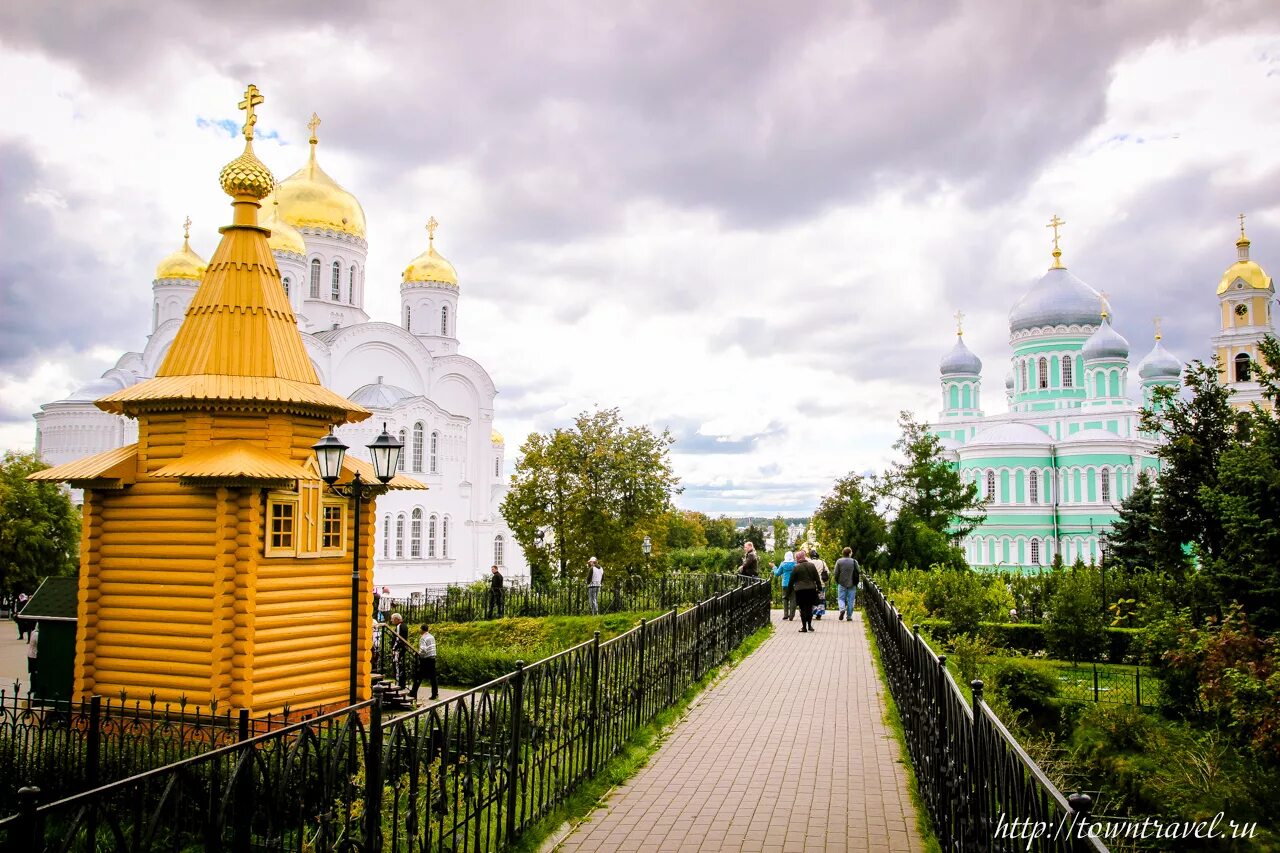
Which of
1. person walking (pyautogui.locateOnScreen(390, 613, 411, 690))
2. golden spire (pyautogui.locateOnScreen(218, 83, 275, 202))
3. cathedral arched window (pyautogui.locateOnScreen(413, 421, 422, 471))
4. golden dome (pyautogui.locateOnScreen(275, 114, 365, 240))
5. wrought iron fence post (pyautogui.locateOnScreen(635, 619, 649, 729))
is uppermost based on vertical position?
golden dome (pyautogui.locateOnScreen(275, 114, 365, 240))

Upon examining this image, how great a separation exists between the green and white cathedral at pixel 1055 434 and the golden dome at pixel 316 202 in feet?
107

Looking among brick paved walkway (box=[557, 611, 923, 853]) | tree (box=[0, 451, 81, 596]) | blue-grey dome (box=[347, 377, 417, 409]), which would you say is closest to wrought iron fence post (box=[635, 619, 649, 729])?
brick paved walkway (box=[557, 611, 923, 853])

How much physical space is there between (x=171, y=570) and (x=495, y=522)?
1252 inches

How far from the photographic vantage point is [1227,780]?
Result: 806cm

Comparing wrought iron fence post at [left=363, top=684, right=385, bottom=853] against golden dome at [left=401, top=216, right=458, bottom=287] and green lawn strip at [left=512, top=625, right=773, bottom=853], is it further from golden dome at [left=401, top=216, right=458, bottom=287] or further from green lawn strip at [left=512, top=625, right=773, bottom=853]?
golden dome at [left=401, top=216, right=458, bottom=287]

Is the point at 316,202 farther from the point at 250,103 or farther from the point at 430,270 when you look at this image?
the point at 250,103

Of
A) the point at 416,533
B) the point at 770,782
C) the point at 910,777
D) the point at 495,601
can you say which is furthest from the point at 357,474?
the point at 416,533

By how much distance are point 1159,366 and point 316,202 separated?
1783 inches

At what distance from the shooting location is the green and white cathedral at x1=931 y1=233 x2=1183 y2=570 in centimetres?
4531

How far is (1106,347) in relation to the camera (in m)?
48.8

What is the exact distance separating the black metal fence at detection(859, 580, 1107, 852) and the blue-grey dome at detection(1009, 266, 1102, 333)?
48.1 meters

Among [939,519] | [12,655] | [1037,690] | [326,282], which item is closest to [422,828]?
[1037,690]

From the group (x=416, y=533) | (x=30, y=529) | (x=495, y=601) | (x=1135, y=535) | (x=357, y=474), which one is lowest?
(x=495, y=601)

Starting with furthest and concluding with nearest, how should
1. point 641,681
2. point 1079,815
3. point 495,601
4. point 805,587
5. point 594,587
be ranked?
point 495,601 → point 594,587 → point 805,587 → point 641,681 → point 1079,815
